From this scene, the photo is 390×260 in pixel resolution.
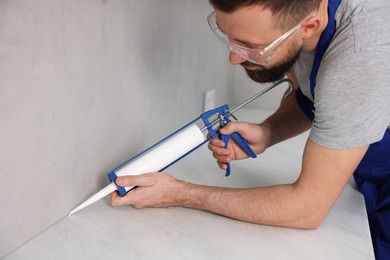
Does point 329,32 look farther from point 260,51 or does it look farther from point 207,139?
point 207,139

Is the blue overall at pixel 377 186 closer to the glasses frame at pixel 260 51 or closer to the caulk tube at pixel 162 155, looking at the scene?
the glasses frame at pixel 260 51

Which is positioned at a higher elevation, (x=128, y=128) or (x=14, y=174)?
(x=14, y=174)

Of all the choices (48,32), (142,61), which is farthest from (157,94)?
(48,32)

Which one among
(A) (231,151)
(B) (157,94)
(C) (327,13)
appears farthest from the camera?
(B) (157,94)

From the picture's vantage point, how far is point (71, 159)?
0.97 metres

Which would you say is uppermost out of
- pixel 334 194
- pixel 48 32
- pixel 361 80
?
pixel 48 32

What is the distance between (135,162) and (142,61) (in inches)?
12.5

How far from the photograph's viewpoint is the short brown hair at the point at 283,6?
839 mm

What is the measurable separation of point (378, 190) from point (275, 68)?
0.43 m

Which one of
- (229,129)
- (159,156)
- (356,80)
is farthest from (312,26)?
(159,156)

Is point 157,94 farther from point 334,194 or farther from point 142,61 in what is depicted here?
point 334,194

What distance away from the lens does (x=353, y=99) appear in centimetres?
84

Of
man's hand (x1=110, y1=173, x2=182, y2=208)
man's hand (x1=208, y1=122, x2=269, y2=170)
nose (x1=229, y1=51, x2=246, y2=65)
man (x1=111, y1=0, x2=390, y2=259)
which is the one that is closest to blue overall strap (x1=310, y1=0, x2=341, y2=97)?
man (x1=111, y1=0, x2=390, y2=259)

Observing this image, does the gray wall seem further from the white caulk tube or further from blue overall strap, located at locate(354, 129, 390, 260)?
blue overall strap, located at locate(354, 129, 390, 260)
